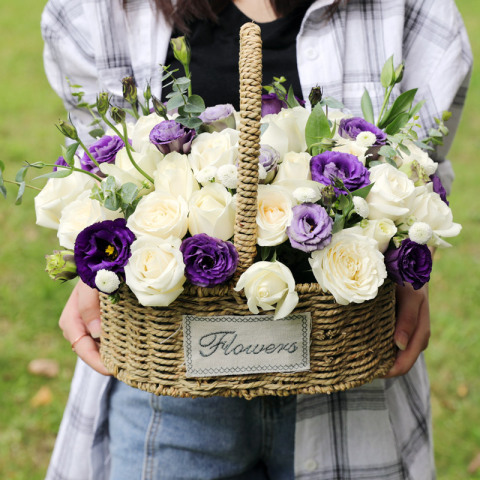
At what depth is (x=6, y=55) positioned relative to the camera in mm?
4754

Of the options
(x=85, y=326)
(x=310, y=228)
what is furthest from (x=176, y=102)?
(x=85, y=326)

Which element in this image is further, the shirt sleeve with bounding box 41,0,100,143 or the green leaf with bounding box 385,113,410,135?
the shirt sleeve with bounding box 41,0,100,143

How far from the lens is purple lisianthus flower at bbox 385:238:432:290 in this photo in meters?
0.87

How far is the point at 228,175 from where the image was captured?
85 centimetres

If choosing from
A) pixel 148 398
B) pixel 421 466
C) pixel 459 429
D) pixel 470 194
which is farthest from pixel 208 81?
pixel 470 194

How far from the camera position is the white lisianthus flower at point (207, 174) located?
0.86 metres

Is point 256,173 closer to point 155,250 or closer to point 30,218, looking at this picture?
point 155,250

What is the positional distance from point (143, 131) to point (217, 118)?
0.11m

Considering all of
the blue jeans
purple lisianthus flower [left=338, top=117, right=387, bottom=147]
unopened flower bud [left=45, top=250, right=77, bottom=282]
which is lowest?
the blue jeans

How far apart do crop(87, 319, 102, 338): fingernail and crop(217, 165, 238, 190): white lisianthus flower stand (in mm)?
412

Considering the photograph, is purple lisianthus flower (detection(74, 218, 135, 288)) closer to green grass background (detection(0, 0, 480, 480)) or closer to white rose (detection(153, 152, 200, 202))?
white rose (detection(153, 152, 200, 202))

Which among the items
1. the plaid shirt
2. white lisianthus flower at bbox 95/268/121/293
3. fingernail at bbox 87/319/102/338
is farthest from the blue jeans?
white lisianthus flower at bbox 95/268/121/293

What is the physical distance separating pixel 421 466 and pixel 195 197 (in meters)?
0.83

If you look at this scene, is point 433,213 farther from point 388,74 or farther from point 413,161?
point 388,74
